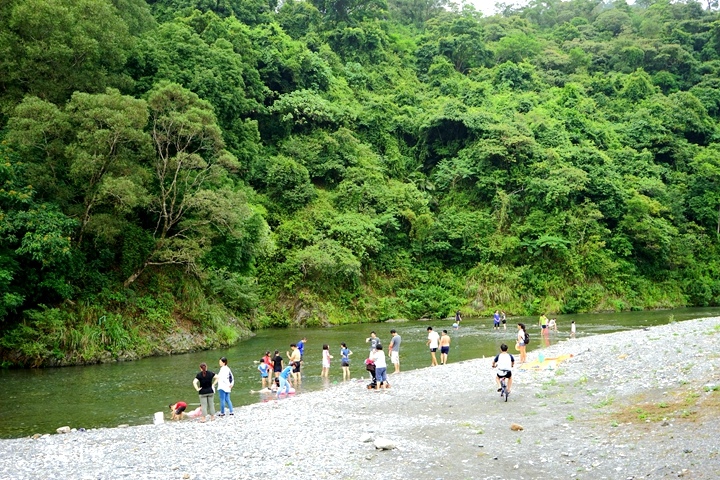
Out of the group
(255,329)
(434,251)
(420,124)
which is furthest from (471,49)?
(255,329)

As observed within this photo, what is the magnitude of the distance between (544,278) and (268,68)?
3499 centimetres

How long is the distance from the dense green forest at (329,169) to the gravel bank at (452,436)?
16.5m

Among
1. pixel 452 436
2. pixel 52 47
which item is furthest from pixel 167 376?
pixel 52 47

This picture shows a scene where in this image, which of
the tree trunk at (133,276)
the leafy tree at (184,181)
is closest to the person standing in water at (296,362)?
the leafy tree at (184,181)

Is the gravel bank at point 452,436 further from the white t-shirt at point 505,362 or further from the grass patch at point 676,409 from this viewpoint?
the white t-shirt at point 505,362

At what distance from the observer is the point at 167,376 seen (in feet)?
86.6

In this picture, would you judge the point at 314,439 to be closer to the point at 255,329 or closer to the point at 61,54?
the point at 61,54

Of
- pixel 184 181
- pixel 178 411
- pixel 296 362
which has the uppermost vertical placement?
pixel 184 181

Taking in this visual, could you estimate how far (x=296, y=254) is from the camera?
5044 centimetres

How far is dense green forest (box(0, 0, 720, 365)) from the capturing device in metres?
31.0

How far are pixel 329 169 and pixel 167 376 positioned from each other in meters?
34.5

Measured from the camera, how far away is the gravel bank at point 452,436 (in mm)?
11227

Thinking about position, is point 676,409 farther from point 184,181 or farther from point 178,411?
point 184,181

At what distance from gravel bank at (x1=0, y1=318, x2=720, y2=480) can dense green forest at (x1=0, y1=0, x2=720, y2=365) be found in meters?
16.5
